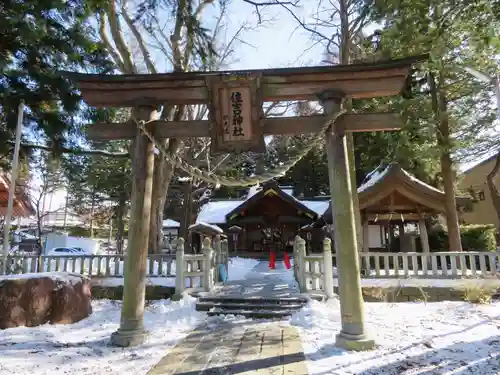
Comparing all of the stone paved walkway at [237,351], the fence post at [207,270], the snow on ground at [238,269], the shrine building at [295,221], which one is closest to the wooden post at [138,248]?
the stone paved walkway at [237,351]

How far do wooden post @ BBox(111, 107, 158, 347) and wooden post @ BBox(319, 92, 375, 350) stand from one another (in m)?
2.96

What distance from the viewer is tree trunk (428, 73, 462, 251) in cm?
1273

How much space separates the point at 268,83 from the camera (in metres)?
5.48

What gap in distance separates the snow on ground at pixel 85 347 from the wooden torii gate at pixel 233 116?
396 millimetres

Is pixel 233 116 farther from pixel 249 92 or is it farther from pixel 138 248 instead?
pixel 138 248

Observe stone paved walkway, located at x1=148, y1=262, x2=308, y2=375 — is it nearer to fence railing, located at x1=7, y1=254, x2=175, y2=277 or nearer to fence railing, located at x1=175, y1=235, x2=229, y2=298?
fence railing, located at x1=175, y1=235, x2=229, y2=298

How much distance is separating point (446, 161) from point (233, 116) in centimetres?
1119

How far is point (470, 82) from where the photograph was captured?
1338cm

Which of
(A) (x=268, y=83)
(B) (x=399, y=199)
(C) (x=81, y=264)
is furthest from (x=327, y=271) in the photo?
(B) (x=399, y=199)

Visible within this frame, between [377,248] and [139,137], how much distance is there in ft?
52.7

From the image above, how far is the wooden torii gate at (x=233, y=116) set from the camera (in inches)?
205

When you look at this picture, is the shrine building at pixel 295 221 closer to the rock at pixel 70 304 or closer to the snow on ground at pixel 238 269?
the snow on ground at pixel 238 269

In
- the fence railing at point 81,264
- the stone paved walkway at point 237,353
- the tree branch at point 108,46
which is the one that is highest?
the tree branch at point 108,46

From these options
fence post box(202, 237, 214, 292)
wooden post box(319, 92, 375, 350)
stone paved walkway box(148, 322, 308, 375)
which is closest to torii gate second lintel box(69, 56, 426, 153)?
wooden post box(319, 92, 375, 350)
